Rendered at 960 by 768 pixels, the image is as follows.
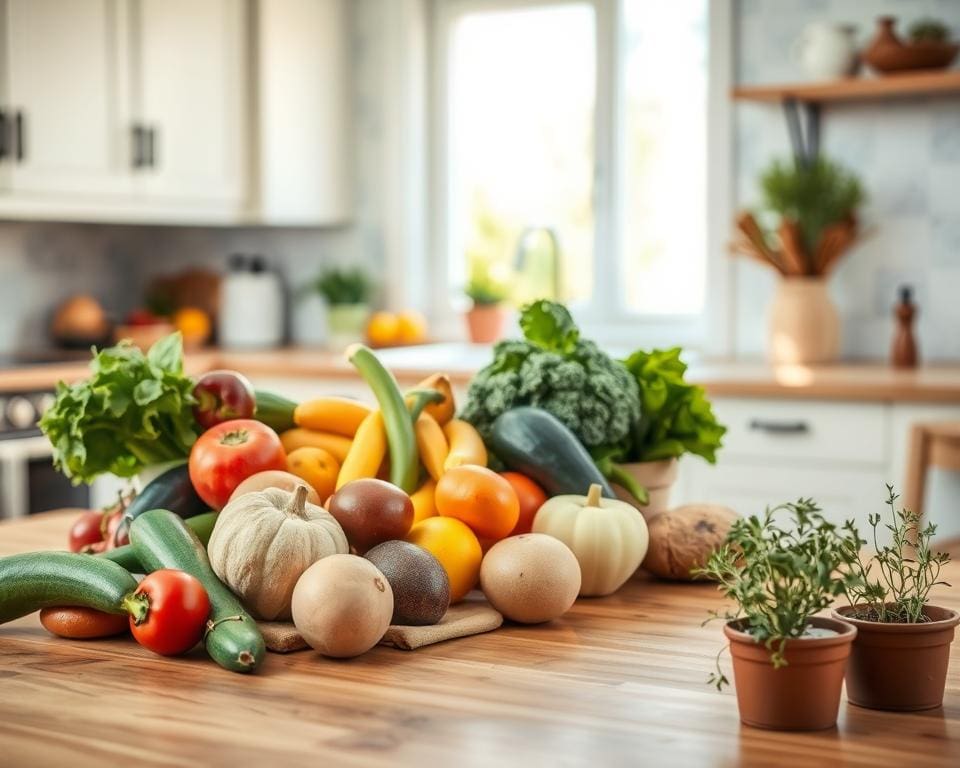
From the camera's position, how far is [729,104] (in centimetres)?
412

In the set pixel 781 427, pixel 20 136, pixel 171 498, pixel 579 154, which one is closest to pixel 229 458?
pixel 171 498

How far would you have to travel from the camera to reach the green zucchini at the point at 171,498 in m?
1.55

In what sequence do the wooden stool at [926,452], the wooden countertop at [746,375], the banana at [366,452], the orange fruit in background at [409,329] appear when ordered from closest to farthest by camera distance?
1. the banana at [366,452]
2. the wooden stool at [926,452]
3. the wooden countertop at [746,375]
4. the orange fruit in background at [409,329]

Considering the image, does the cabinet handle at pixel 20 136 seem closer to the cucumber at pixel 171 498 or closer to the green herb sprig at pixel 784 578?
the cucumber at pixel 171 498

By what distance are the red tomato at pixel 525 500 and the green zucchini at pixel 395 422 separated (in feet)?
0.36

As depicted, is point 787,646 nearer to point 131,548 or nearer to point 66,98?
point 131,548

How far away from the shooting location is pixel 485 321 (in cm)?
443

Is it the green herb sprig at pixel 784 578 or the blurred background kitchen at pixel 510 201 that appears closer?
the green herb sprig at pixel 784 578

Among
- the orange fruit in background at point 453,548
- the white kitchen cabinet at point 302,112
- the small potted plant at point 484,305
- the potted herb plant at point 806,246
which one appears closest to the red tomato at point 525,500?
the orange fruit in background at point 453,548

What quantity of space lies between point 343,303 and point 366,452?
299cm

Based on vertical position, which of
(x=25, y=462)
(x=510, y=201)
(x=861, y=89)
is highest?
(x=861, y=89)

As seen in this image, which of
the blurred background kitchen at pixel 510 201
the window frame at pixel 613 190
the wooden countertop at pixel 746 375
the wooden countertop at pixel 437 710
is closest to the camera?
the wooden countertop at pixel 437 710

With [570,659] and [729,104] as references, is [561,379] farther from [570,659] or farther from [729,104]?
[729,104]

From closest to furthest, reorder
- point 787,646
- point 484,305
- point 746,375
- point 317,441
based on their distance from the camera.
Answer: point 787,646, point 317,441, point 746,375, point 484,305
